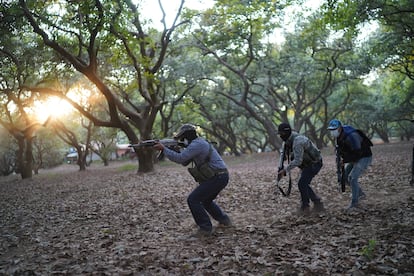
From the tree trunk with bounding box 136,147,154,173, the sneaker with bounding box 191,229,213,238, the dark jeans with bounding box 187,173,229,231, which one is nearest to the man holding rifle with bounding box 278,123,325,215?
the dark jeans with bounding box 187,173,229,231

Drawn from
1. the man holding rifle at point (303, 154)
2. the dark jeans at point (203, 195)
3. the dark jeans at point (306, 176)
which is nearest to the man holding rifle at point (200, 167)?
the dark jeans at point (203, 195)

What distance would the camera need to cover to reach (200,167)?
19.3 feet

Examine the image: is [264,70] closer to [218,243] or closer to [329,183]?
[329,183]

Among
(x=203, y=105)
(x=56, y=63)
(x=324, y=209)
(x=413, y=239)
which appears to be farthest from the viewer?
(x=203, y=105)

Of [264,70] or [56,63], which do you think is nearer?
[56,63]

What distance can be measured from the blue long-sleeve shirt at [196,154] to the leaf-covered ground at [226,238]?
1326 mm

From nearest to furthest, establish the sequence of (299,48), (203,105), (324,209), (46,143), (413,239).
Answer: (413,239) → (324,209) → (299,48) → (203,105) → (46,143)

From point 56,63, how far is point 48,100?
229 inches

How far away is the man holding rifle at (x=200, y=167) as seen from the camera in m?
5.77

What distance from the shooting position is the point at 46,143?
126 feet

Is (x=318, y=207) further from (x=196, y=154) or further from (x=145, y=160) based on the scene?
(x=145, y=160)

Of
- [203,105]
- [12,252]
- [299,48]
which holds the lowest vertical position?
[12,252]

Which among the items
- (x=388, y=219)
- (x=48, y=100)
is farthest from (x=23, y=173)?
(x=388, y=219)

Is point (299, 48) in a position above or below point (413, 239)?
above
